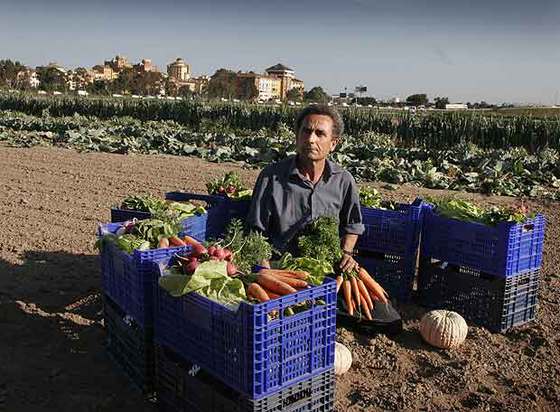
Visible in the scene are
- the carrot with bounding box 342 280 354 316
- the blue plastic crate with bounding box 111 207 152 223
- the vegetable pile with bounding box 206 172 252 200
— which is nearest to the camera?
the carrot with bounding box 342 280 354 316

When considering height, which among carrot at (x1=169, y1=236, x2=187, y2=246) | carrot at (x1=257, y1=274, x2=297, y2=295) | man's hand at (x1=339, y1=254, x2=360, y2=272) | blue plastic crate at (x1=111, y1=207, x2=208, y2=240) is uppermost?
carrot at (x1=169, y1=236, x2=187, y2=246)

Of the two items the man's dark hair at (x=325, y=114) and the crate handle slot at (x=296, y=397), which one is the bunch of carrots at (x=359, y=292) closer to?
the man's dark hair at (x=325, y=114)

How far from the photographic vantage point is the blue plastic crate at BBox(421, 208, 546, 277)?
5109 mm

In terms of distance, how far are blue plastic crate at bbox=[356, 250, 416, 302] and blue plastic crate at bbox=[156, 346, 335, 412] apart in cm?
242

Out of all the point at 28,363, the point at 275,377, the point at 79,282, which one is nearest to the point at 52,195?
the point at 79,282

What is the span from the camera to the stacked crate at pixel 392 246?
222 inches

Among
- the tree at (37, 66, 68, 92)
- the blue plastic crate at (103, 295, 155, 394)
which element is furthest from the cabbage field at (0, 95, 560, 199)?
the tree at (37, 66, 68, 92)

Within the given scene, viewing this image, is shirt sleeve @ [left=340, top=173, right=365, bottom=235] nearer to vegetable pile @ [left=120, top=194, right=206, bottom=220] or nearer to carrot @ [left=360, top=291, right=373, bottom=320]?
carrot @ [left=360, top=291, right=373, bottom=320]

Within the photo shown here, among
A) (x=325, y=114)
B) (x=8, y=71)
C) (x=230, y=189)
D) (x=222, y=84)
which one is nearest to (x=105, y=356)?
(x=230, y=189)

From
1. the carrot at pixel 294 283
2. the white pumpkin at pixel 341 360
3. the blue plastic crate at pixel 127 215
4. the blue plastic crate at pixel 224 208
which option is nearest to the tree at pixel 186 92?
the blue plastic crate at pixel 224 208

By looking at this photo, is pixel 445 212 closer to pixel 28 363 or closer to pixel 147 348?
pixel 147 348

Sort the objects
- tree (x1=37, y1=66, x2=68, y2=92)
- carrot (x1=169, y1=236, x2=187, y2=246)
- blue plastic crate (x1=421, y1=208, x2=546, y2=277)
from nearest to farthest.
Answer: carrot (x1=169, y1=236, x2=187, y2=246), blue plastic crate (x1=421, y1=208, x2=546, y2=277), tree (x1=37, y1=66, x2=68, y2=92)

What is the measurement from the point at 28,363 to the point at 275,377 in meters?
2.16

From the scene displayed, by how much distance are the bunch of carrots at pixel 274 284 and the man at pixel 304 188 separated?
4.76 feet
